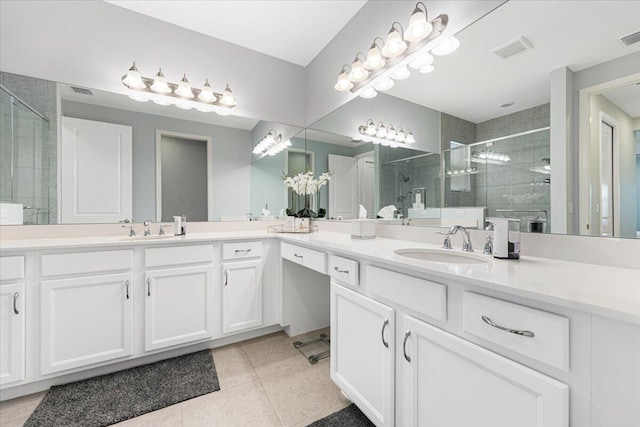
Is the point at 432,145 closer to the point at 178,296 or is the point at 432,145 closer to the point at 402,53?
the point at 402,53

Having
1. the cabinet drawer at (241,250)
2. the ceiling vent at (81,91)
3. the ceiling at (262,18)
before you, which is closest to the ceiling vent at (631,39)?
the ceiling at (262,18)

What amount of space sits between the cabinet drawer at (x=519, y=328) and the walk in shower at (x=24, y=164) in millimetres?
2549

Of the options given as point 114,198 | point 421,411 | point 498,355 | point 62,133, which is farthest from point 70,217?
point 498,355

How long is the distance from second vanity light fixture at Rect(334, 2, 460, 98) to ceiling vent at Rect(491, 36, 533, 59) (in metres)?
0.26

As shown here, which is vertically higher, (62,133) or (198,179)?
(62,133)

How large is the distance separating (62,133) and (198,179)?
36.5 inches

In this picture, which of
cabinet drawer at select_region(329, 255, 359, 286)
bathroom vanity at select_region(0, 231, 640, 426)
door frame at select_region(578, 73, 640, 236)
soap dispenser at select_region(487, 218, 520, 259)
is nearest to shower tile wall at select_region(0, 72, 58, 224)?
bathroom vanity at select_region(0, 231, 640, 426)

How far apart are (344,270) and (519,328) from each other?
765 mm

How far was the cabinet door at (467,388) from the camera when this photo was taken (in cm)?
65

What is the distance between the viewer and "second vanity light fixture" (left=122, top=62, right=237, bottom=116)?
2092 millimetres

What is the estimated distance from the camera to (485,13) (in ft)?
4.24

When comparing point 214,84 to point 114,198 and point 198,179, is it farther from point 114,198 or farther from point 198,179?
point 114,198

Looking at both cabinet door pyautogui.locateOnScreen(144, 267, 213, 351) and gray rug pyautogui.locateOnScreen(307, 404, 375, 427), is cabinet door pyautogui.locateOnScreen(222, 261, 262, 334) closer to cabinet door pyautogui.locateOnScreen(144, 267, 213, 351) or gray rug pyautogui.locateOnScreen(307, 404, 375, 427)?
cabinet door pyautogui.locateOnScreen(144, 267, 213, 351)

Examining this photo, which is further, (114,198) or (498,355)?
(114,198)
